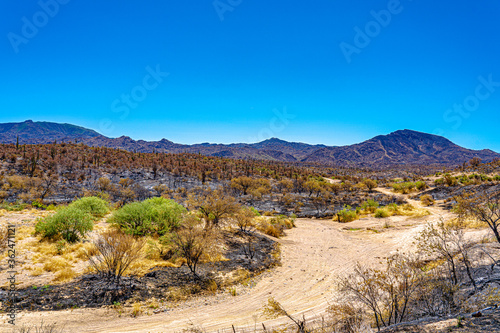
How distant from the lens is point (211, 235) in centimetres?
1284

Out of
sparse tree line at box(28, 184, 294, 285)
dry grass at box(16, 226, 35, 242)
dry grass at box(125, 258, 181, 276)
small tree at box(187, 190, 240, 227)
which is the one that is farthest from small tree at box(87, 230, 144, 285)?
small tree at box(187, 190, 240, 227)

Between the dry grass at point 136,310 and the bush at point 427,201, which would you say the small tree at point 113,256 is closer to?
the dry grass at point 136,310

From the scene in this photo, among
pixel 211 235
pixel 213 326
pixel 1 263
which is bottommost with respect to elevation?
pixel 213 326

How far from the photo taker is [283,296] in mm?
10516

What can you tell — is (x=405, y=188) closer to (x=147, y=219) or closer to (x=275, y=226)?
(x=275, y=226)

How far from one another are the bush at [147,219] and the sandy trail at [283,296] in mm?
8091

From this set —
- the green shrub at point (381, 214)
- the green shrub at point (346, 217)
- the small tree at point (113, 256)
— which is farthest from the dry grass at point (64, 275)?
the green shrub at point (381, 214)

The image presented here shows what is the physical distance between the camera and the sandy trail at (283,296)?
7.85 m

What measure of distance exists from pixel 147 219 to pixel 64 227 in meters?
4.79

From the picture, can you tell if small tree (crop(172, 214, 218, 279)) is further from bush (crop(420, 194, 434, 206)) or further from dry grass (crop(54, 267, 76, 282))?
bush (crop(420, 194, 434, 206))

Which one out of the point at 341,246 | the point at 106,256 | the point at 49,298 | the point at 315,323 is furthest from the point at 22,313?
the point at 341,246

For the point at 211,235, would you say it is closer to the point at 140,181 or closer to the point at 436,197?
the point at 140,181

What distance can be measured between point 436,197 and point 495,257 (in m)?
31.6

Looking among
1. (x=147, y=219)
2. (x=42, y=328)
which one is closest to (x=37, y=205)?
(x=147, y=219)
